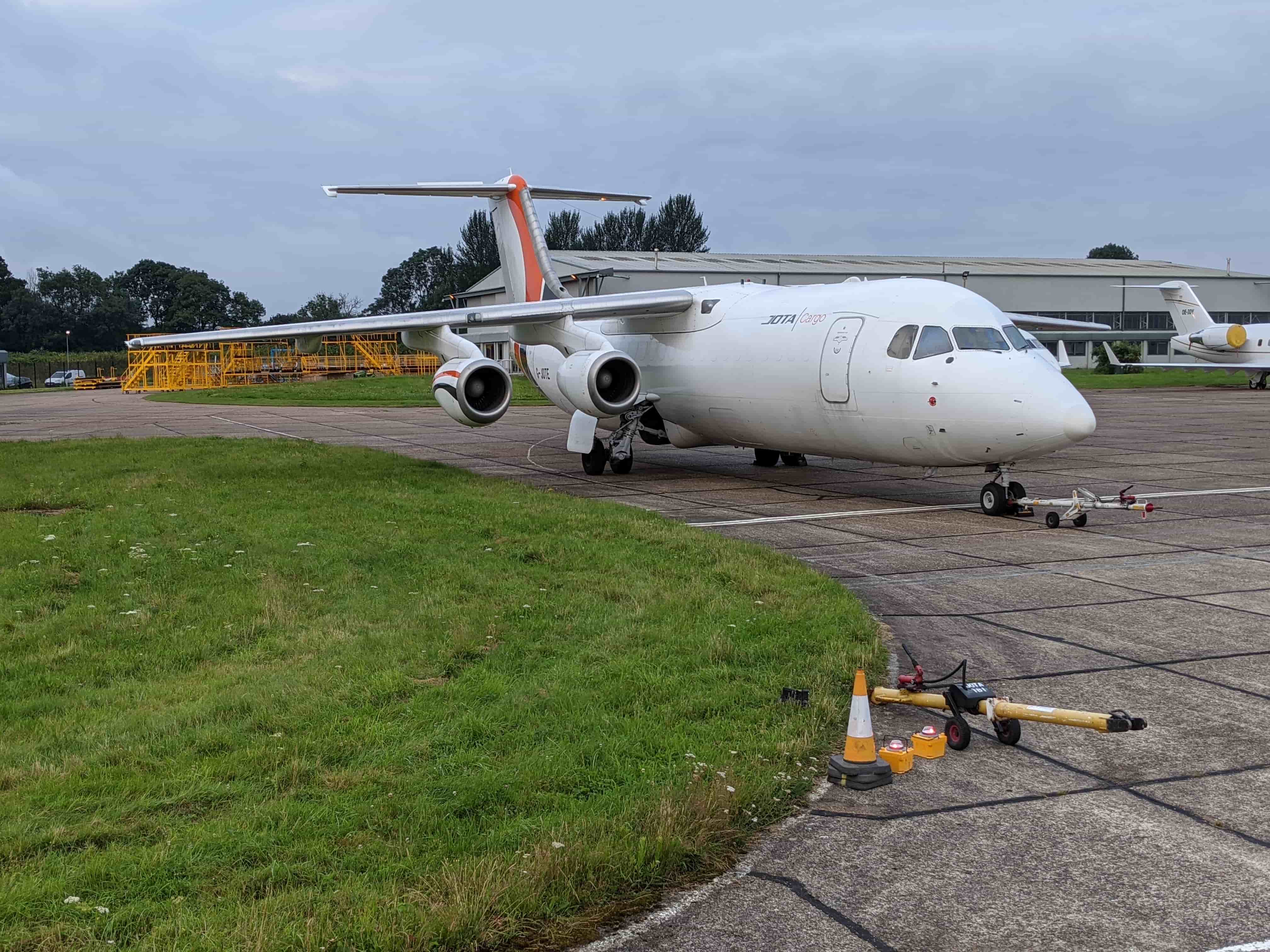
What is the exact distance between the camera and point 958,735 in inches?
223

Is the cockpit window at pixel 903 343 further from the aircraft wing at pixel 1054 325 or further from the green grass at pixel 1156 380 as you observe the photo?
the green grass at pixel 1156 380

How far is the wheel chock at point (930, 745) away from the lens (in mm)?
5578

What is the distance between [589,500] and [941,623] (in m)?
7.06

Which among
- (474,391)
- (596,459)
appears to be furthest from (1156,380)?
(474,391)

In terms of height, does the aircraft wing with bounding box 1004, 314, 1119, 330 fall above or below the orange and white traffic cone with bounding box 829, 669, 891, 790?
above

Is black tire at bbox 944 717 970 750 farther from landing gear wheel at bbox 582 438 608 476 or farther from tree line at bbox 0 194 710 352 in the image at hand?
tree line at bbox 0 194 710 352

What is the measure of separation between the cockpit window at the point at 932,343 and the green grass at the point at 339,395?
26.2m

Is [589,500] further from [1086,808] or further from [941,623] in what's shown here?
[1086,808]

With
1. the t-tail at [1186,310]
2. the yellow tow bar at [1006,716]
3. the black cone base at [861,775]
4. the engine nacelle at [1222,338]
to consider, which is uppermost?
the t-tail at [1186,310]

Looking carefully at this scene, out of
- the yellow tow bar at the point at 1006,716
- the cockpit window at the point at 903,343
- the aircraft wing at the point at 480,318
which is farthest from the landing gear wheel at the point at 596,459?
the yellow tow bar at the point at 1006,716

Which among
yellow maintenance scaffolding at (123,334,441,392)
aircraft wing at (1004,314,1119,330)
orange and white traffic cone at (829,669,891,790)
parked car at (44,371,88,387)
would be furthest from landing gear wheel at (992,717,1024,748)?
parked car at (44,371,88,387)

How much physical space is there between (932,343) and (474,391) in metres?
7.02

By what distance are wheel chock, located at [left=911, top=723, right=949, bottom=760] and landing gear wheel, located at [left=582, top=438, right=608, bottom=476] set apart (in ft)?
44.7

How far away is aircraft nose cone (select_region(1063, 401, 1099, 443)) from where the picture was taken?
12.4m
